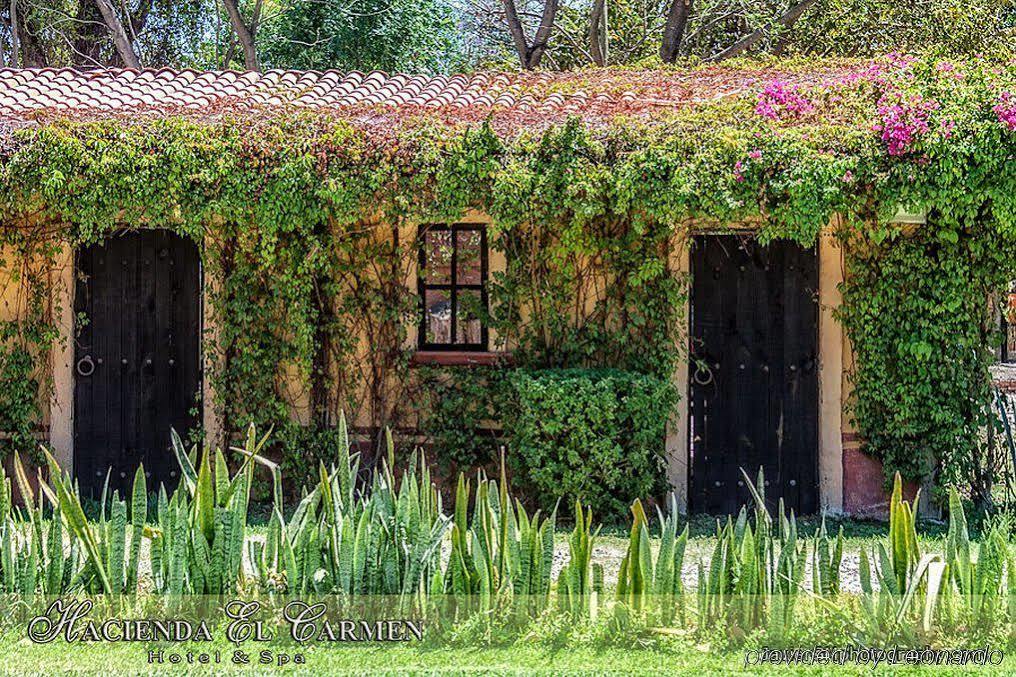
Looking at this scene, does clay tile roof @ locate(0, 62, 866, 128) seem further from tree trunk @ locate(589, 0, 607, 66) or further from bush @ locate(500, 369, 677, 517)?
tree trunk @ locate(589, 0, 607, 66)

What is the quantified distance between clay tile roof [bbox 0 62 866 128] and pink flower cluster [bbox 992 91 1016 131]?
67.5 inches

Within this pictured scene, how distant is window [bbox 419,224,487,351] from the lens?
311 inches

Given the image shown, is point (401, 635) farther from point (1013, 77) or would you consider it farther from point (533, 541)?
point (1013, 77)

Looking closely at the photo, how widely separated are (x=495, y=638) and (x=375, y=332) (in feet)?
13.6

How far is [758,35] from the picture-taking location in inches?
697

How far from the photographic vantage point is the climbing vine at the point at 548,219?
6.49 meters

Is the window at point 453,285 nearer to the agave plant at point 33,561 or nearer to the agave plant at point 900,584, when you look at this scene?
the agave plant at point 33,561

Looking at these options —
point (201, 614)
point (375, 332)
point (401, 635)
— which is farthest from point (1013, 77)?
point (201, 614)

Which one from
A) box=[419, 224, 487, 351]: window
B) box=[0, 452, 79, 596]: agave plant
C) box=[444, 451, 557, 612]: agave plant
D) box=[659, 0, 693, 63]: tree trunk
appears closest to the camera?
box=[444, 451, 557, 612]: agave plant

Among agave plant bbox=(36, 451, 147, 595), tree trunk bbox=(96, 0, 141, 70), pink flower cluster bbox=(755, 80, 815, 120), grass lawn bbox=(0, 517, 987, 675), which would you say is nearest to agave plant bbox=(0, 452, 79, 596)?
agave plant bbox=(36, 451, 147, 595)

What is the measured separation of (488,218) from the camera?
7.74 metres

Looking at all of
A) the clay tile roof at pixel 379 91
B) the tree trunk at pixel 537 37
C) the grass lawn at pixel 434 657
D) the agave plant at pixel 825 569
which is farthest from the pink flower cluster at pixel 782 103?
the tree trunk at pixel 537 37

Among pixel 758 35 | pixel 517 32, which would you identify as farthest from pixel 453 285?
pixel 758 35

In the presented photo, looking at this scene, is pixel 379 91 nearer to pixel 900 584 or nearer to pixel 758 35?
pixel 900 584
